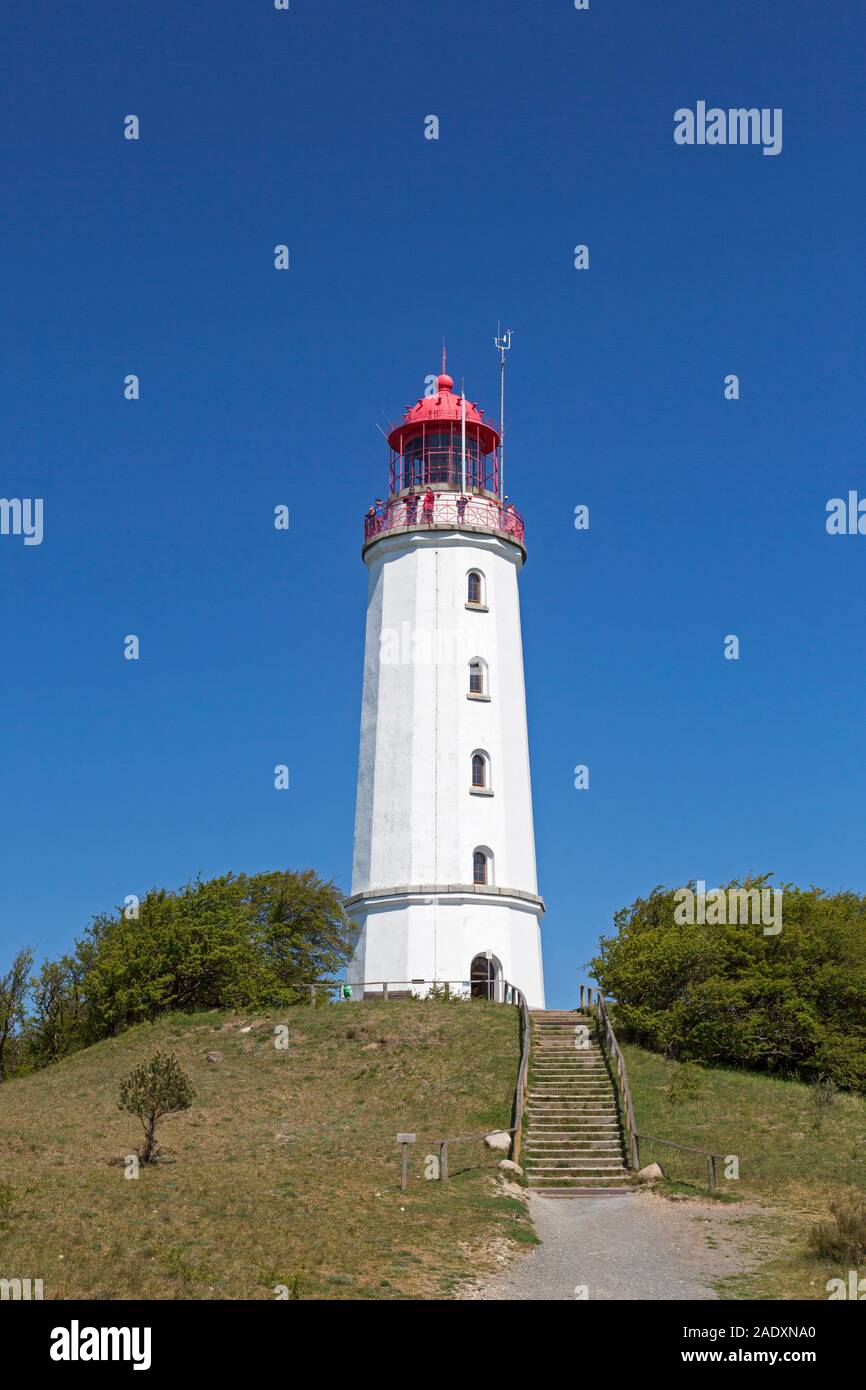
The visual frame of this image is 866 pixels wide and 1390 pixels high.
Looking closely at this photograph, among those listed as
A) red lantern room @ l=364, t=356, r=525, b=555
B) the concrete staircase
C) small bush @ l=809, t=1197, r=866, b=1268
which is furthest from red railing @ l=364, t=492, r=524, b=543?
small bush @ l=809, t=1197, r=866, b=1268

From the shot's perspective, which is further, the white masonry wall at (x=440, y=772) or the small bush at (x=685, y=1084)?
the white masonry wall at (x=440, y=772)

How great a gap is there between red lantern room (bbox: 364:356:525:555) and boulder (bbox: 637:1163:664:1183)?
22.9 meters

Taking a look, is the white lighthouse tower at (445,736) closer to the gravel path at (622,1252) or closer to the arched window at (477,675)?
the arched window at (477,675)

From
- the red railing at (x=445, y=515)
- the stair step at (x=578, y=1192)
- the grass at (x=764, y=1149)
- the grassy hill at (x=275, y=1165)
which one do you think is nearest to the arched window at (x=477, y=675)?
the red railing at (x=445, y=515)

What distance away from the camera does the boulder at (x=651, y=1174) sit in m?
22.1

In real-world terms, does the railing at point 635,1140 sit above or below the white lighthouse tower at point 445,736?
below

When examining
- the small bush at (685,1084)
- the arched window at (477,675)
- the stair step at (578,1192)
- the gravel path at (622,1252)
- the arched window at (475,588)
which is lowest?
the gravel path at (622,1252)

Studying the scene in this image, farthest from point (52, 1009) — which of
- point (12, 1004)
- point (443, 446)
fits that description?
point (443, 446)

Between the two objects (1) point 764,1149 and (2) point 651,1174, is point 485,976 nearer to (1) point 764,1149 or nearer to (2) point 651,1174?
(1) point 764,1149

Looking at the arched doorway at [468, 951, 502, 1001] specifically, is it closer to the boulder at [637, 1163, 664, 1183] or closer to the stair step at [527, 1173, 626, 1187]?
the stair step at [527, 1173, 626, 1187]

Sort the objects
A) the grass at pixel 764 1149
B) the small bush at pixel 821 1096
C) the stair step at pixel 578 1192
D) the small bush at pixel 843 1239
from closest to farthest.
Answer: the small bush at pixel 843 1239 < the grass at pixel 764 1149 < the stair step at pixel 578 1192 < the small bush at pixel 821 1096

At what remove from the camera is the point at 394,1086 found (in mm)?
28109

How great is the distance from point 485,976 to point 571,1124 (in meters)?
12.3
